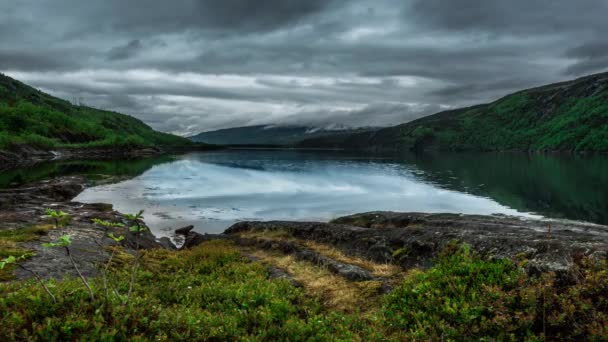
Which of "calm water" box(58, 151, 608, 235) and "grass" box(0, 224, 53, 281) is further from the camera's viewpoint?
"calm water" box(58, 151, 608, 235)

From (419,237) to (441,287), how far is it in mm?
7139

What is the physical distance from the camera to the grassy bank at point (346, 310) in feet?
24.0

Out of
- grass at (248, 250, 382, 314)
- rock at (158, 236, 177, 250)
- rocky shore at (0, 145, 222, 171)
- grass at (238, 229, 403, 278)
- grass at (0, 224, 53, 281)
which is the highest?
rocky shore at (0, 145, 222, 171)

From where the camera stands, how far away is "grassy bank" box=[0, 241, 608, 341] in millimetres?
7316

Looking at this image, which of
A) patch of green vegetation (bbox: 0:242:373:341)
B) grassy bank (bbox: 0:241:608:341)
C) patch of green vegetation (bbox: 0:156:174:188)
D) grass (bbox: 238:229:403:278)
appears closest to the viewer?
patch of green vegetation (bbox: 0:242:373:341)

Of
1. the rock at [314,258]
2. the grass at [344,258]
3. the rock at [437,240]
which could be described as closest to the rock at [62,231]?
the rock at [314,258]

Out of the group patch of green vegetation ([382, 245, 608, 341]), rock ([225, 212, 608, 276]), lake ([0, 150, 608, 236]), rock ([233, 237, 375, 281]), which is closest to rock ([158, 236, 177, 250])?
lake ([0, 150, 608, 236])

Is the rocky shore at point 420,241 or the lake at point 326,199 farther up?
the rocky shore at point 420,241

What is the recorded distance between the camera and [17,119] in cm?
15738

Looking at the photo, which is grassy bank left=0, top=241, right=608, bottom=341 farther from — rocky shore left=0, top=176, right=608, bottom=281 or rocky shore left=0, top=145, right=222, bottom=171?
rocky shore left=0, top=145, right=222, bottom=171

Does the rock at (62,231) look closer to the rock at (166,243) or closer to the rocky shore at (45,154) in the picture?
the rock at (166,243)

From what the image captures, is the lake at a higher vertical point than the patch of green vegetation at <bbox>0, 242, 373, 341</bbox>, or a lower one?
lower

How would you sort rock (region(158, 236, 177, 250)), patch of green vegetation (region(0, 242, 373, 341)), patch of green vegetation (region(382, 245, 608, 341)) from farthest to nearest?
1. rock (region(158, 236, 177, 250))
2. patch of green vegetation (region(382, 245, 608, 341))
3. patch of green vegetation (region(0, 242, 373, 341))

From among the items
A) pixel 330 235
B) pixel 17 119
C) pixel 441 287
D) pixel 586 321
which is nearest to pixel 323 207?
pixel 330 235
